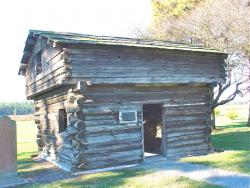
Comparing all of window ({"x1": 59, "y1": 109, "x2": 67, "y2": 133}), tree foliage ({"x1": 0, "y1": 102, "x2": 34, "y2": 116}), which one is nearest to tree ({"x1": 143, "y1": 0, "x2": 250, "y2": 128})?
window ({"x1": 59, "y1": 109, "x2": 67, "y2": 133})

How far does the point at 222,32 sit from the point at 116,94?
14383mm

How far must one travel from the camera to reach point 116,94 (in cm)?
1479

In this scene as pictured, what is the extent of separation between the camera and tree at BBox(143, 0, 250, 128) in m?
26.2

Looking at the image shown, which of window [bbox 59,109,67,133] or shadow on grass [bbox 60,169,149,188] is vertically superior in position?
window [bbox 59,109,67,133]

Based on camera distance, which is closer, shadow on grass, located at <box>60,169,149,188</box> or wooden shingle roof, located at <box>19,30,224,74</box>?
shadow on grass, located at <box>60,169,149,188</box>

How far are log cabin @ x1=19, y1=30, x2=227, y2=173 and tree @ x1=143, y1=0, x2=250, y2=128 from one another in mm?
9433

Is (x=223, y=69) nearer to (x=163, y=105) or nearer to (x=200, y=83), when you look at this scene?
(x=200, y=83)

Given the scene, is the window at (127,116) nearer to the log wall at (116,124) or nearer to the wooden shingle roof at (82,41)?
the log wall at (116,124)

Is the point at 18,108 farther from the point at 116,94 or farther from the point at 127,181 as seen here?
the point at 127,181

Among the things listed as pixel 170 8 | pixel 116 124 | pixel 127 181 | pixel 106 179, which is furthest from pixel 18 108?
pixel 127 181

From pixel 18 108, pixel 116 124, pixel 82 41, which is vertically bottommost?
pixel 116 124

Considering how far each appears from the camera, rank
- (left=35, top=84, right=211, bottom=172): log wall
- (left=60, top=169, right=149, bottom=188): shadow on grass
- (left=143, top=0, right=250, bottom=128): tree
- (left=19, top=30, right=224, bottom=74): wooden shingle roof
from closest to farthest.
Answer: (left=60, top=169, right=149, bottom=188): shadow on grass, (left=19, top=30, right=224, bottom=74): wooden shingle roof, (left=35, top=84, right=211, bottom=172): log wall, (left=143, top=0, right=250, bottom=128): tree

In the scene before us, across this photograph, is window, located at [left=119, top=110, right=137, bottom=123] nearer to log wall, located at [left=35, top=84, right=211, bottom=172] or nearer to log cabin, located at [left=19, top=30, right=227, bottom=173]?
log cabin, located at [left=19, top=30, right=227, bottom=173]

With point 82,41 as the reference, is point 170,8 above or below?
above
